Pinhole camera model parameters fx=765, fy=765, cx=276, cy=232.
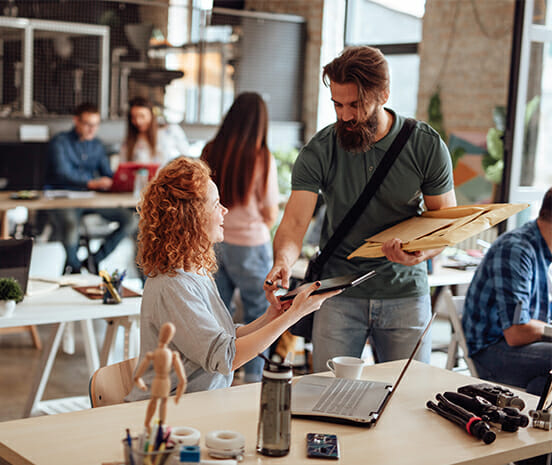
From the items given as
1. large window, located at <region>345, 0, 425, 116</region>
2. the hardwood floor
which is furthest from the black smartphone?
large window, located at <region>345, 0, 425, 116</region>

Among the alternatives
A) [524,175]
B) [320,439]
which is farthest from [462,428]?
[524,175]

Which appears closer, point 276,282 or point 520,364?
point 276,282

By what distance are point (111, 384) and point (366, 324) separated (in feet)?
2.79

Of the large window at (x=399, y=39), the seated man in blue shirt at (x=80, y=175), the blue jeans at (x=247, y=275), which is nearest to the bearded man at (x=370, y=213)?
the blue jeans at (x=247, y=275)

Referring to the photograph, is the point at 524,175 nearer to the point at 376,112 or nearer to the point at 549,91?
the point at 549,91

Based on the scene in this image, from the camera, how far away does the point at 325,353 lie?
243 cm

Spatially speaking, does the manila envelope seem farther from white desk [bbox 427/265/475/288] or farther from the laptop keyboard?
white desk [bbox 427/265/475/288]

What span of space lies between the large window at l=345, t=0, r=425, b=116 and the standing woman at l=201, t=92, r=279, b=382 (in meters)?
3.07

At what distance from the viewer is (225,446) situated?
149 centimetres

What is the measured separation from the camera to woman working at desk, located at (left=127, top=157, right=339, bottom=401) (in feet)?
6.14

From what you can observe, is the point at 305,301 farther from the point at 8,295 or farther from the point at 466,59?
the point at 466,59

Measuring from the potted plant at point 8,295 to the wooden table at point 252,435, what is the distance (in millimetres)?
1296

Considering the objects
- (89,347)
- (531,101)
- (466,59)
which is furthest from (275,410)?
(466,59)

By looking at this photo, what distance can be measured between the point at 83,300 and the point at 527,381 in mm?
1850
